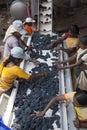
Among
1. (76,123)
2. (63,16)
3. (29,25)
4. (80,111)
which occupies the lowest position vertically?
(63,16)

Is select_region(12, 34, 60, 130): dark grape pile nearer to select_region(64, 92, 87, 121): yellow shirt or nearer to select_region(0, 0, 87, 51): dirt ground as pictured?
select_region(64, 92, 87, 121): yellow shirt

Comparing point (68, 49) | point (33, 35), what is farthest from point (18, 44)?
point (33, 35)

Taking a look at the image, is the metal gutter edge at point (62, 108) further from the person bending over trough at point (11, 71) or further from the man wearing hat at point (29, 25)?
the man wearing hat at point (29, 25)

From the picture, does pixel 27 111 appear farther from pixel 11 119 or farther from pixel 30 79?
pixel 30 79

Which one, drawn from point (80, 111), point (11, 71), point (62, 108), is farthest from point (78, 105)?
point (11, 71)

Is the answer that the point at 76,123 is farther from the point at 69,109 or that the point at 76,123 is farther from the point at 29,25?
the point at 29,25

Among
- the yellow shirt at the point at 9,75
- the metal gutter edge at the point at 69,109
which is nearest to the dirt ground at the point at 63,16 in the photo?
the metal gutter edge at the point at 69,109

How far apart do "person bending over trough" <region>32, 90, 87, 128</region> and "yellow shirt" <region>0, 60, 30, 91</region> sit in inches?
31.1

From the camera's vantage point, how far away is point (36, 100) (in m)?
5.38

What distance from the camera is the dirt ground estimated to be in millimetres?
12648

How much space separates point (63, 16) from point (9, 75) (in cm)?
866

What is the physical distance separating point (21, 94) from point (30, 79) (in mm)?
357

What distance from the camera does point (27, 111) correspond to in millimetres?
5133

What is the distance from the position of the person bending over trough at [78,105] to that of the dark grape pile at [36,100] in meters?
0.14
